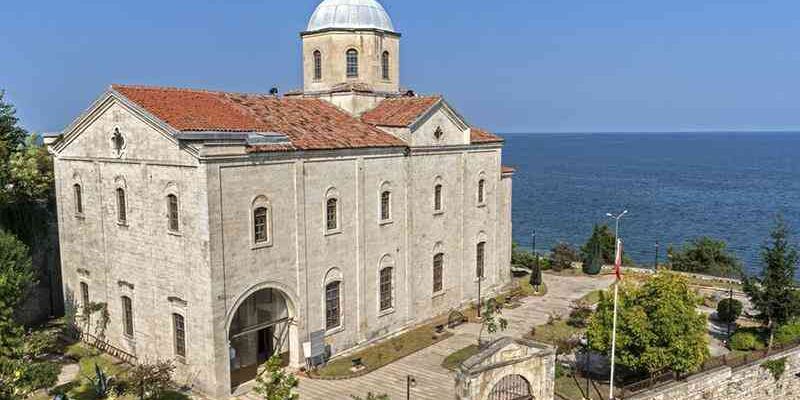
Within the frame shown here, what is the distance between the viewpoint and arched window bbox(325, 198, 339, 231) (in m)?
28.9

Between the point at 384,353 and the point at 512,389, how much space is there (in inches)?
347

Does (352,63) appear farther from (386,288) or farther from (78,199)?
(78,199)

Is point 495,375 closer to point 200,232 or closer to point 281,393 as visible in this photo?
point 281,393

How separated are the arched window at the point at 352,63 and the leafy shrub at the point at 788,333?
25.4m

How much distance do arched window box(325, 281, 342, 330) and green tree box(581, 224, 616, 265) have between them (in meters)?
24.1

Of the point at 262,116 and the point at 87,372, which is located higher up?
the point at 262,116

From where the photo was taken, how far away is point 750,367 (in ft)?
93.3

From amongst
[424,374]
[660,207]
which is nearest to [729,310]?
[424,374]

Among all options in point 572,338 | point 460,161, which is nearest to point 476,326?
point 572,338

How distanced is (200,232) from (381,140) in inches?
427

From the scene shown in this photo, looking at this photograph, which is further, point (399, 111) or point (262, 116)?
point (399, 111)

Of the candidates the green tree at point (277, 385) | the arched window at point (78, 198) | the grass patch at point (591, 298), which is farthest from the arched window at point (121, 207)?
the grass patch at point (591, 298)

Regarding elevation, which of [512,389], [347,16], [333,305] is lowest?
[512,389]

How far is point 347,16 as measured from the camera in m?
36.4
